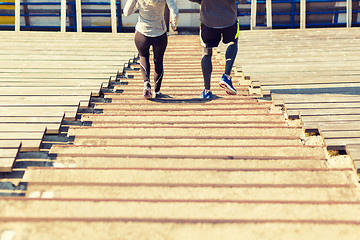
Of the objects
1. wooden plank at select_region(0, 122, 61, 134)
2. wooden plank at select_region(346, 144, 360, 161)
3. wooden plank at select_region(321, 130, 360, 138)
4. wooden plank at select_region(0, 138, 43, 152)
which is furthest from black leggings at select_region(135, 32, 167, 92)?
wooden plank at select_region(346, 144, 360, 161)

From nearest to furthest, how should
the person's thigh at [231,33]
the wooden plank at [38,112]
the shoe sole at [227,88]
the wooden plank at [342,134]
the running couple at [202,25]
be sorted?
the wooden plank at [342,134] < the wooden plank at [38,112] < the running couple at [202,25] < the person's thigh at [231,33] < the shoe sole at [227,88]

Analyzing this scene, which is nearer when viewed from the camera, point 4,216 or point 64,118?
point 4,216

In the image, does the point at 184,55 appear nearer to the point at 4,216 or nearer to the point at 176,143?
the point at 176,143

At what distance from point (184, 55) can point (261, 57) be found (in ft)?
5.30

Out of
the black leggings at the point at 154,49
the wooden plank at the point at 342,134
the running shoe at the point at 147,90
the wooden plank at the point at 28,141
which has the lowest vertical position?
the wooden plank at the point at 28,141

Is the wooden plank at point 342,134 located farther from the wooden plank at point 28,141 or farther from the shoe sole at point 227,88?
the wooden plank at point 28,141

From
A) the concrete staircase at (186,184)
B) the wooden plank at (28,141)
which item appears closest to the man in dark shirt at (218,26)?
the concrete staircase at (186,184)

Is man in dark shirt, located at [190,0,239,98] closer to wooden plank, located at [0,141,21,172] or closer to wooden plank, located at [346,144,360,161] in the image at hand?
wooden plank, located at [346,144,360,161]

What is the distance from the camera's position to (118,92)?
498cm

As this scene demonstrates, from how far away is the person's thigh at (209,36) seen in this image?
4.31 meters

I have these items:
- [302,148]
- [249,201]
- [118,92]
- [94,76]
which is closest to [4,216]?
[249,201]

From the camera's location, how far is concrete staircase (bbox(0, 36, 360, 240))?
219 cm

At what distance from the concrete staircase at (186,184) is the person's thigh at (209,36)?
896 millimetres

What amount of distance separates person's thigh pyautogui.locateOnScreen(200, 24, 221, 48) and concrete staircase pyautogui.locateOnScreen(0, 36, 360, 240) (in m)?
0.90
